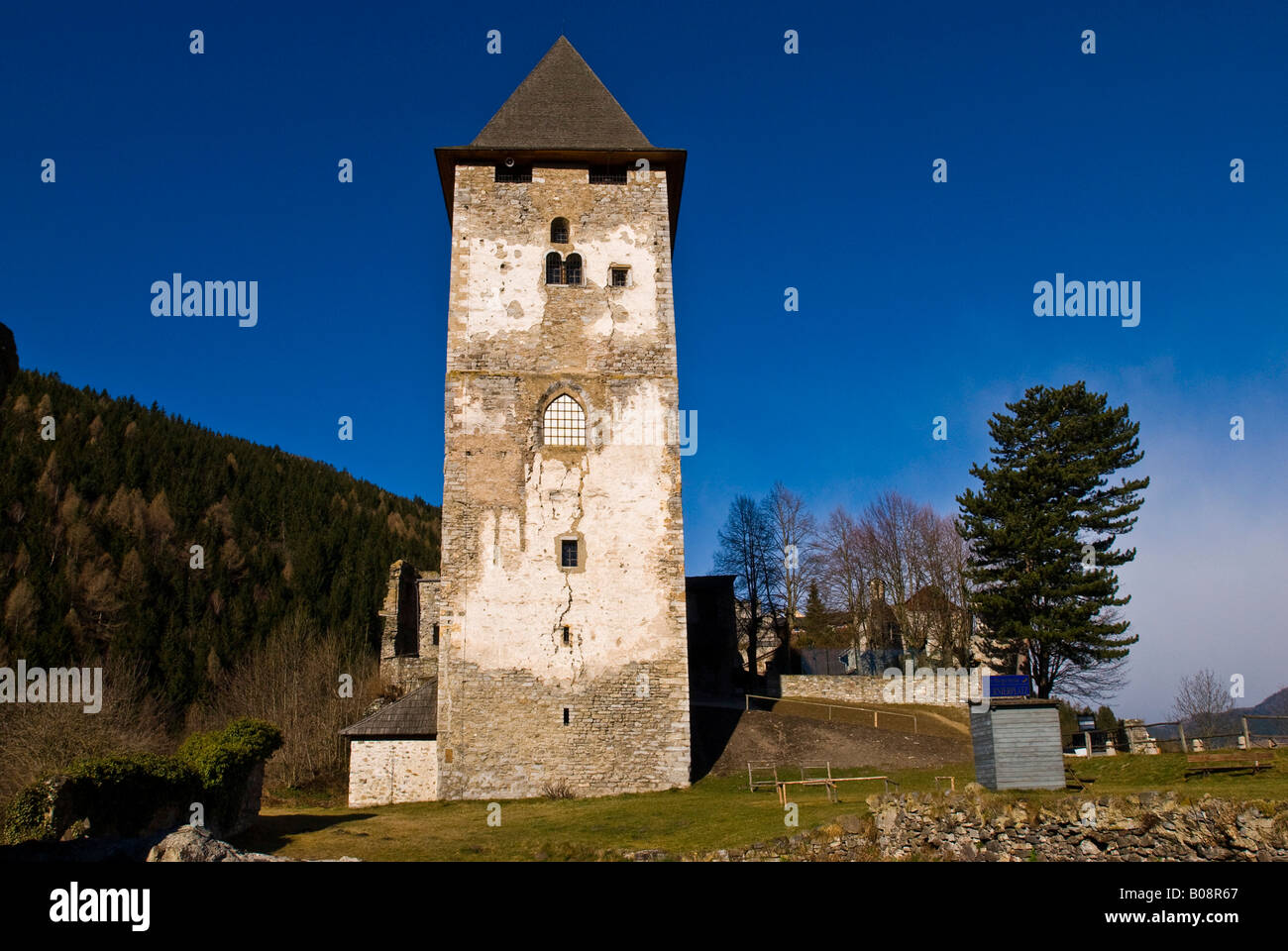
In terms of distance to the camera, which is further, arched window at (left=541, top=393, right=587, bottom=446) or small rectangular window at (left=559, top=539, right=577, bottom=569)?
arched window at (left=541, top=393, right=587, bottom=446)

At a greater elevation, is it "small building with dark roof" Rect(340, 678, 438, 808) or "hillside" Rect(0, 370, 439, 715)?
"hillside" Rect(0, 370, 439, 715)

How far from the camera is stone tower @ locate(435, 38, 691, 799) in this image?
21125 millimetres

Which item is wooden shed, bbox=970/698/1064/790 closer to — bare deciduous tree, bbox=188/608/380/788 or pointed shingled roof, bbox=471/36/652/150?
pointed shingled roof, bbox=471/36/652/150

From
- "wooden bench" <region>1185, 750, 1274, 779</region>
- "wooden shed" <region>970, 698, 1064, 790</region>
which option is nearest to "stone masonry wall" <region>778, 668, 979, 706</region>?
"wooden bench" <region>1185, 750, 1274, 779</region>

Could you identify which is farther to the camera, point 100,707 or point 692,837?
point 100,707

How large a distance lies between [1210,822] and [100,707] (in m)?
27.5

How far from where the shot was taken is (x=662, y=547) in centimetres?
2225

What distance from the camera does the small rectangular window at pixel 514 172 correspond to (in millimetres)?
25016

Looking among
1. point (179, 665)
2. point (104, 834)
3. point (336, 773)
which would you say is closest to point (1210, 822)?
point (104, 834)

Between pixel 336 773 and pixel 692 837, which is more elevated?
pixel 692 837

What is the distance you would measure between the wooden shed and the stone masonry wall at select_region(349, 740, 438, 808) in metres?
12.6
